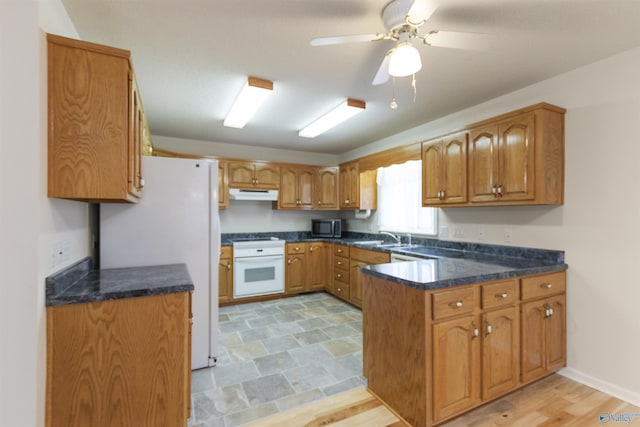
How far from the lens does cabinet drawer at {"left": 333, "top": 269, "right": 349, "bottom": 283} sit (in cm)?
432

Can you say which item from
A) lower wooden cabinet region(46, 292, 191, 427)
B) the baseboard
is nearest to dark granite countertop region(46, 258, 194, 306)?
lower wooden cabinet region(46, 292, 191, 427)

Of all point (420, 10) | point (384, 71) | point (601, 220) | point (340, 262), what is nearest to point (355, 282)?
point (340, 262)

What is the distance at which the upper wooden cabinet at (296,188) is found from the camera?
16.1ft

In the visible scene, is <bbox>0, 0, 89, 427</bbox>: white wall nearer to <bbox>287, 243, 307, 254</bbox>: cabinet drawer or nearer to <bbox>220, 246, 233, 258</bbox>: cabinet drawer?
<bbox>220, 246, 233, 258</bbox>: cabinet drawer

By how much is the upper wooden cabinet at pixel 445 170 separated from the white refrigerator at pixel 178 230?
2227 millimetres

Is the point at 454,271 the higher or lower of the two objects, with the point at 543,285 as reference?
higher

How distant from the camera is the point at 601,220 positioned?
2.22 m

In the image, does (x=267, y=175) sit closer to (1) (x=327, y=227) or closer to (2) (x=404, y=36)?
(1) (x=327, y=227)

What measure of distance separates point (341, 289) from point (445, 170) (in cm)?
236

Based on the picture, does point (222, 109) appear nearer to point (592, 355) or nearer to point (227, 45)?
point (227, 45)

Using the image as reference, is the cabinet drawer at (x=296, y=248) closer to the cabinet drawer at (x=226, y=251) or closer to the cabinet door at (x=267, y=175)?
the cabinet drawer at (x=226, y=251)

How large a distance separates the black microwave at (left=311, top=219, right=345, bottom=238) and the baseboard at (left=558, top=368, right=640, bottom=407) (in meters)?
3.34

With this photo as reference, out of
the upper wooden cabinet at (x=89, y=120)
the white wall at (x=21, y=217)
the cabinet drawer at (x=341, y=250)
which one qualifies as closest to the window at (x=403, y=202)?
the cabinet drawer at (x=341, y=250)

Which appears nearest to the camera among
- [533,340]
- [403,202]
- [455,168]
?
[533,340]
